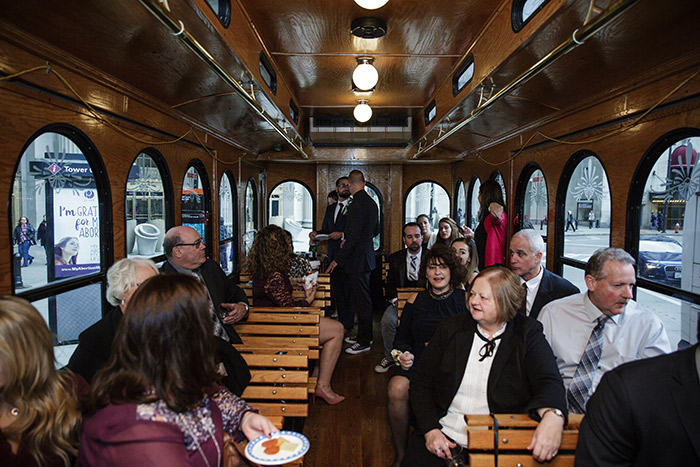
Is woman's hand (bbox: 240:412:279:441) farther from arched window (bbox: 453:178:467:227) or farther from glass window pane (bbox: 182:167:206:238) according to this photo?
arched window (bbox: 453:178:467:227)

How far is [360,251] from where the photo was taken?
207 inches

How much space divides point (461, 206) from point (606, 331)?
21.7 feet

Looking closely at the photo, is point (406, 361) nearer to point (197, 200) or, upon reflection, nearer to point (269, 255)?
point (269, 255)

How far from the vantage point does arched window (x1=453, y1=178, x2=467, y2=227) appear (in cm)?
843

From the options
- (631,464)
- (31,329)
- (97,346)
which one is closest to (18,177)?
(97,346)

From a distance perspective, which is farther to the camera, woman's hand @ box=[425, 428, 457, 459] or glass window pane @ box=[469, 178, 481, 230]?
glass window pane @ box=[469, 178, 481, 230]

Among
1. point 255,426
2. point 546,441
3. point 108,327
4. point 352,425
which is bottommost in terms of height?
point 352,425

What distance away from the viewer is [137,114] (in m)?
3.59

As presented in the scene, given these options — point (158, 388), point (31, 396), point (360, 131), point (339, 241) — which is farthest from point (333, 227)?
Result: point (158, 388)

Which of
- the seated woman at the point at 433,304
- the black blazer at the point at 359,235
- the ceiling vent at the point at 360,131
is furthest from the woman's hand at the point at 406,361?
the ceiling vent at the point at 360,131

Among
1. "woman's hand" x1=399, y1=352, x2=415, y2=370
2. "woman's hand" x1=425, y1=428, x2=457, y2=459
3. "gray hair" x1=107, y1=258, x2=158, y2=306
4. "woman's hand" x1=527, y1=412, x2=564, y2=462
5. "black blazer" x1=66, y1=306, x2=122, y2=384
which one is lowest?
"woman's hand" x1=425, y1=428, x2=457, y2=459

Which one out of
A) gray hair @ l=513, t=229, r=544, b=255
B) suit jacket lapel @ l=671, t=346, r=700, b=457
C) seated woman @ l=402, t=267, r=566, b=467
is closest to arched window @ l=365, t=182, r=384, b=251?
gray hair @ l=513, t=229, r=544, b=255

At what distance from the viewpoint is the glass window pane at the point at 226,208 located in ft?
21.7

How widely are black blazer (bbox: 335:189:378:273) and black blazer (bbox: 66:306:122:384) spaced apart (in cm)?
319
